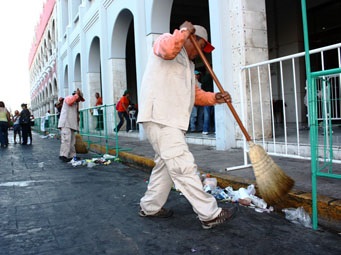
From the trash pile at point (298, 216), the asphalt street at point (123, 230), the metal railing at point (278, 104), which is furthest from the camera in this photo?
the metal railing at point (278, 104)

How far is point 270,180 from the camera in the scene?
9.23ft

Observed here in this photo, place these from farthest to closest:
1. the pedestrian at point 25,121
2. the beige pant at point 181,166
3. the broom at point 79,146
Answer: the pedestrian at point 25,121
the broom at point 79,146
the beige pant at point 181,166

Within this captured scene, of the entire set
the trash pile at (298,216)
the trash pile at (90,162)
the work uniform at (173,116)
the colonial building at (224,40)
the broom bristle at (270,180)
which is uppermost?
the colonial building at (224,40)

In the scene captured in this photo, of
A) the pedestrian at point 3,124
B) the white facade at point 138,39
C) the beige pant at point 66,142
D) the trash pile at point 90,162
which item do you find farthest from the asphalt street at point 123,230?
the pedestrian at point 3,124

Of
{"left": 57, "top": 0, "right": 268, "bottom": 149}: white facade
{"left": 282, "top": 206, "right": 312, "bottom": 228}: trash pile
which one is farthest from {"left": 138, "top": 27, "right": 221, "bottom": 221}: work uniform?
{"left": 57, "top": 0, "right": 268, "bottom": 149}: white facade

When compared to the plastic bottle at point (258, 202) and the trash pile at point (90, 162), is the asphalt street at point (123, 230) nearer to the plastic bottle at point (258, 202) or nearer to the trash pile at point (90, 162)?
the plastic bottle at point (258, 202)

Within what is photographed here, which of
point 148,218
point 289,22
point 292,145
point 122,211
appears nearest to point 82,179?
point 122,211

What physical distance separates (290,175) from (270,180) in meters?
1.18

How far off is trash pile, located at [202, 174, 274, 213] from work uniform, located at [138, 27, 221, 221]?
76cm

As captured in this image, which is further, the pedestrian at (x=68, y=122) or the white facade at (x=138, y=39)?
the pedestrian at (x=68, y=122)

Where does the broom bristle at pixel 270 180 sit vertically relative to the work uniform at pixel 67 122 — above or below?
below

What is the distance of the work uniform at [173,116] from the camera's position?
2717 millimetres

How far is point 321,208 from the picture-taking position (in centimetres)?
288

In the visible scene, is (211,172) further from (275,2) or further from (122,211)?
(275,2)
